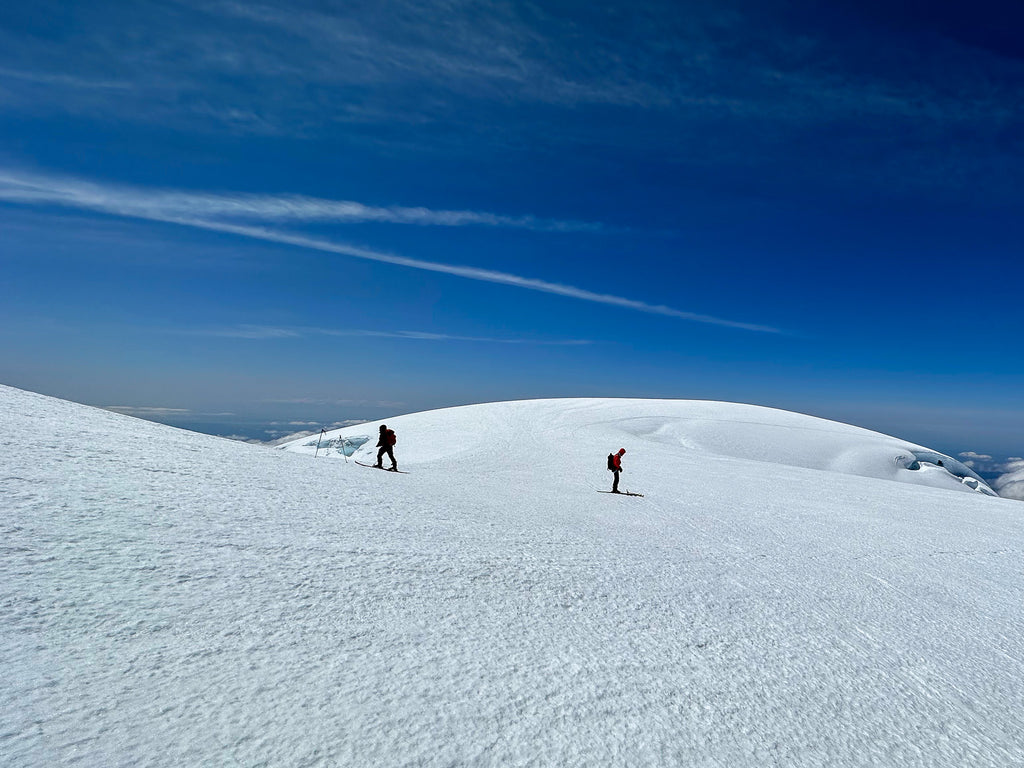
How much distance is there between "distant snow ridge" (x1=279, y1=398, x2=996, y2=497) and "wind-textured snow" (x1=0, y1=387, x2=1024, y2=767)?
14.2 m

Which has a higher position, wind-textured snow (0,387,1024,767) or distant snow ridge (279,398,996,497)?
distant snow ridge (279,398,996,497)

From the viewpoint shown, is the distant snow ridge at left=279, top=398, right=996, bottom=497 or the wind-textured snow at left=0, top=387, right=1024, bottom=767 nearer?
the wind-textured snow at left=0, top=387, right=1024, bottom=767

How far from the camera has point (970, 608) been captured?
781 centimetres

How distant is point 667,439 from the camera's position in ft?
117

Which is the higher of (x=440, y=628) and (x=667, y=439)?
(x=667, y=439)

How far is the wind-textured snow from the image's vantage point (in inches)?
146

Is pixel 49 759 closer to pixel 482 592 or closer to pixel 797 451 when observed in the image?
pixel 482 592

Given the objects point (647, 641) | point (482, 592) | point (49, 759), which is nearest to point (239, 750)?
point (49, 759)

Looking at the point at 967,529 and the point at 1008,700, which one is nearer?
the point at 1008,700

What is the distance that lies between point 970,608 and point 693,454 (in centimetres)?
2054

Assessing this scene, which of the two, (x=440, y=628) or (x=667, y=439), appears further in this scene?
(x=667, y=439)

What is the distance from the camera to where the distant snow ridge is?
93.7 feet

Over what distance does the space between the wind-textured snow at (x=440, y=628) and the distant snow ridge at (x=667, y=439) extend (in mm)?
14186

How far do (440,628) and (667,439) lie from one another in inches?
1277
